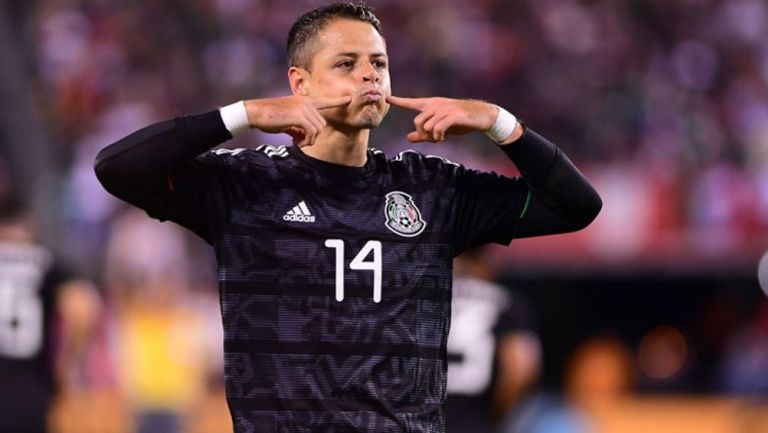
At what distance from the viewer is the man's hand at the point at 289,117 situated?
396 cm

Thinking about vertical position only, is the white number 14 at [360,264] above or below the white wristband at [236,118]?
below

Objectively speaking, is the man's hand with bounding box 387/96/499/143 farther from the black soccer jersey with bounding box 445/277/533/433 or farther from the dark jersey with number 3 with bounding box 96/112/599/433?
the black soccer jersey with bounding box 445/277/533/433

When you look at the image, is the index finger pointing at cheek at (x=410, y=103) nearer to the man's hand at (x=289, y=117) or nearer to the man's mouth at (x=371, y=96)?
the man's mouth at (x=371, y=96)

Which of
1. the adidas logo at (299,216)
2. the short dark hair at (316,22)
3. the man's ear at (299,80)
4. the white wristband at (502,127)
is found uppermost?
the short dark hair at (316,22)

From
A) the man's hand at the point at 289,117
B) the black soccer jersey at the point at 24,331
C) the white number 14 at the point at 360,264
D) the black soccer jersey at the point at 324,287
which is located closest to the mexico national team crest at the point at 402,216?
the black soccer jersey at the point at 324,287

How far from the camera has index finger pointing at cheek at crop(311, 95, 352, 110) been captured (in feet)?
13.5

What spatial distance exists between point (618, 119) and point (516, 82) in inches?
44.9

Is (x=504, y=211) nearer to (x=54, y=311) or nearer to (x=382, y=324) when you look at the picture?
(x=382, y=324)

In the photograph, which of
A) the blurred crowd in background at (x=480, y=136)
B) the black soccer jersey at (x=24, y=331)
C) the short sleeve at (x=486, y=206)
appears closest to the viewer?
the short sleeve at (x=486, y=206)

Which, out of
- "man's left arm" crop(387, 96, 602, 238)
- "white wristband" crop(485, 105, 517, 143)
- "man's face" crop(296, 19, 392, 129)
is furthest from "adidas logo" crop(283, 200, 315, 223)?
A: "white wristband" crop(485, 105, 517, 143)

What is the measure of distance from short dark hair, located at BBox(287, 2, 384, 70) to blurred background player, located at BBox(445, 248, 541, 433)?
3253 mm

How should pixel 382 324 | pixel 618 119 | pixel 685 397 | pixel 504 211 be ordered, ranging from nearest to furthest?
pixel 382 324, pixel 504 211, pixel 685 397, pixel 618 119

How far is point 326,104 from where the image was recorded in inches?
162

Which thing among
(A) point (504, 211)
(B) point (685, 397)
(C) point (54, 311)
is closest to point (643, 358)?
(B) point (685, 397)
